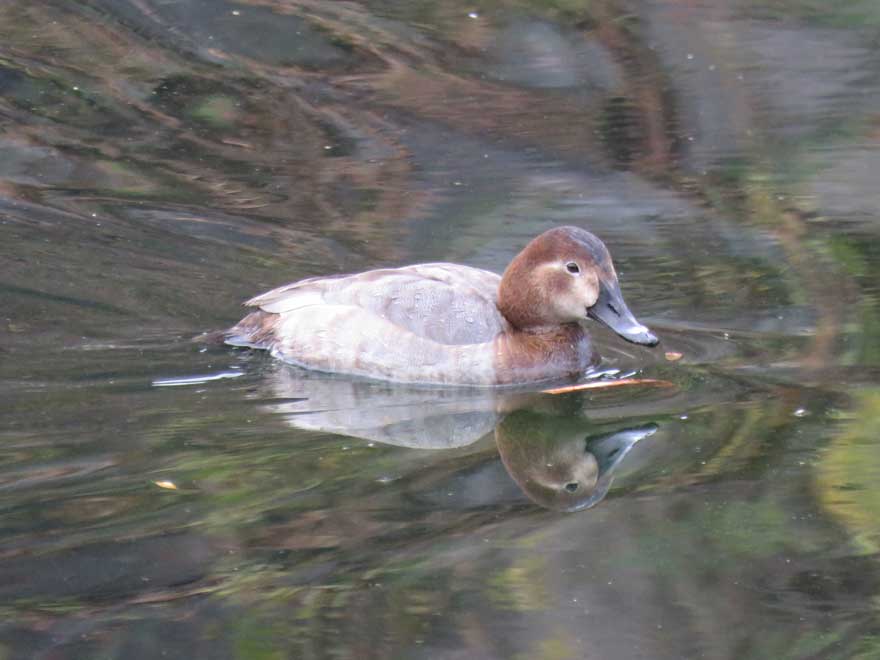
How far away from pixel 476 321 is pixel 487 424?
70cm

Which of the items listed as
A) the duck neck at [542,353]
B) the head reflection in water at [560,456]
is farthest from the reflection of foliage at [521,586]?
the duck neck at [542,353]

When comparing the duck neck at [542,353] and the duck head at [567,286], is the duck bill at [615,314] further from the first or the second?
the duck neck at [542,353]

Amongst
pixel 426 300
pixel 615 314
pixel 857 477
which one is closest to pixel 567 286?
pixel 615 314

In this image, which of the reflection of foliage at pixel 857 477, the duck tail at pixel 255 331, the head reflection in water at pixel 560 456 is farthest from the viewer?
the duck tail at pixel 255 331

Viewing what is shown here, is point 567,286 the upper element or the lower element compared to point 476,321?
upper

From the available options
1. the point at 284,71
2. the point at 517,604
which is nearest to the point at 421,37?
the point at 284,71

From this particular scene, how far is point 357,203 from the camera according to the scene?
392 inches

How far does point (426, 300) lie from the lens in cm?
744

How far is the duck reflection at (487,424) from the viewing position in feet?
20.9

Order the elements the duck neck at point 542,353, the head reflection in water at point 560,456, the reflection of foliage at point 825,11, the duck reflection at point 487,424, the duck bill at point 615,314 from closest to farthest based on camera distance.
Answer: the head reflection in water at point 560,456, the duck reflection at point 487,424, the duck bill at point 615,314, the duck neck at point 542,353, the reflection of foliage at point 825,11

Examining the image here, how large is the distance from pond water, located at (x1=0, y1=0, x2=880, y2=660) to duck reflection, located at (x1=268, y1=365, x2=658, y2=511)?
0.02 m

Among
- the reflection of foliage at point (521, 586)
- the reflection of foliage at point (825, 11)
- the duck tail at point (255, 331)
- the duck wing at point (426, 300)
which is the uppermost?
the reflection of foliage at point (825, 11)

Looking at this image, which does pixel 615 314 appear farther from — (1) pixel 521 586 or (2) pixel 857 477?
(1) pixel 521 586

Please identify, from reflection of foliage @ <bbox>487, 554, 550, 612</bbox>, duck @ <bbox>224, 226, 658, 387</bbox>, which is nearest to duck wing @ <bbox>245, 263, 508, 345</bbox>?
duck @ <bbox>224, 226, 658, 387</bbox>
